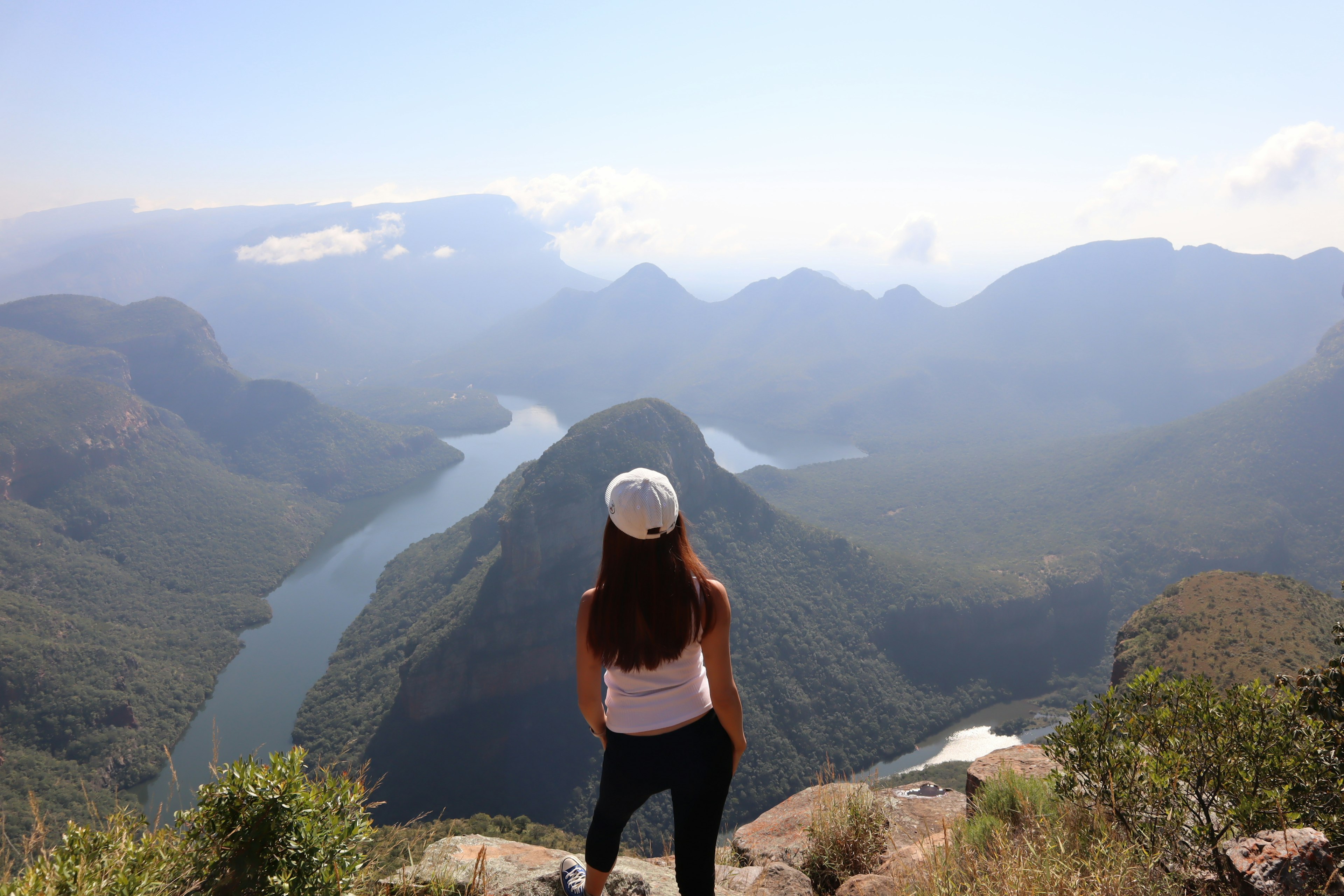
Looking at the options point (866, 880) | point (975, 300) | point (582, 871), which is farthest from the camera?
point (975, 300)

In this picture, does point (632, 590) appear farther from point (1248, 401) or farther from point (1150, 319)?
point (1150, 319)

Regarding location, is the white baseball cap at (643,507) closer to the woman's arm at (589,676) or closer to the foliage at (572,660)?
the woman's arm at (589,676)

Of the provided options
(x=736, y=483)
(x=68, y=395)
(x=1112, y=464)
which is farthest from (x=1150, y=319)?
(x=68, y=395)

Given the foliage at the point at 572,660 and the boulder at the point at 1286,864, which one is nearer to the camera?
the boulder at the point at 1286,864

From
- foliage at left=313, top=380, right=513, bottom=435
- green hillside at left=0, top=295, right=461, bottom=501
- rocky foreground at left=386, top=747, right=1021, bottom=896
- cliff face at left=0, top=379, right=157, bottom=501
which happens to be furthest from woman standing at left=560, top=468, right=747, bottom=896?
foliage at left=313, top=380, right=513, bottom=435

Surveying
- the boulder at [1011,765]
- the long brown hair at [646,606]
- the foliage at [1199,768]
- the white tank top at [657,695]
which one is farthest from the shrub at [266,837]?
the boulder at [1011,765]

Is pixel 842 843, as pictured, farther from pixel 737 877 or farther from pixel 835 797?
pixel 737 877

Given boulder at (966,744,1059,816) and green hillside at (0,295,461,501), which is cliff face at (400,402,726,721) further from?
green hillside at (0,295,461,501)
